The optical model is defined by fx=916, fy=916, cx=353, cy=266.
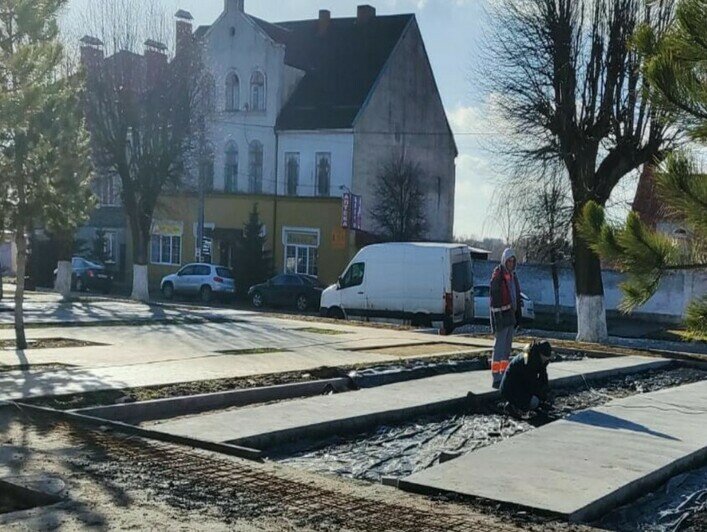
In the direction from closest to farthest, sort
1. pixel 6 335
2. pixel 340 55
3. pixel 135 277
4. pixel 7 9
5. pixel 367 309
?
pixel 7 9, pixel 6 335, pixel 367 309, pixel 135 277, pixel 340 55

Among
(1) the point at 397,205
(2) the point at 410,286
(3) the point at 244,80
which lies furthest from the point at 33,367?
(3) the point at 244,80

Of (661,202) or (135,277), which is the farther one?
(135,277)

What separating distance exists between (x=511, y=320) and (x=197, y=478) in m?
6.47

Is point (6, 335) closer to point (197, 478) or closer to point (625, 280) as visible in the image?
point (197, 478)

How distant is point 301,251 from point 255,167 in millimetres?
6130

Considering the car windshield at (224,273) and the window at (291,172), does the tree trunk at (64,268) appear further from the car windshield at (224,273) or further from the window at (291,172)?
the window at (291,172)

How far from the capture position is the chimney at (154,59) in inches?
1273

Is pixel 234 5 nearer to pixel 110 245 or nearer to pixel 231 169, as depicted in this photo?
pixel 231 169

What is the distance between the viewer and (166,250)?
52062 millimetres

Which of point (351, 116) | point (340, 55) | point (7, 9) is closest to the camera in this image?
point (7, 9)

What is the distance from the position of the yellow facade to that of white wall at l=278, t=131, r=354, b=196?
1163mm

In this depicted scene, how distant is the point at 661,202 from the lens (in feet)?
21.0

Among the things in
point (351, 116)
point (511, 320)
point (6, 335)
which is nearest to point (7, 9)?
point (6, 335)

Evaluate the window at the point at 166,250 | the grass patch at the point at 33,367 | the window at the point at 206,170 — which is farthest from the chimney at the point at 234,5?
the grass patch at the point at 33,367
